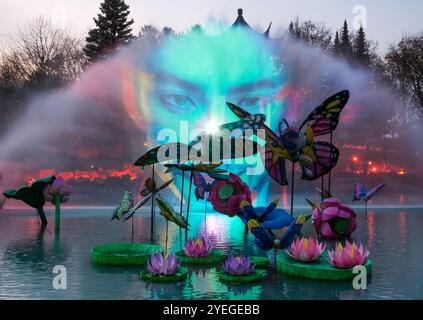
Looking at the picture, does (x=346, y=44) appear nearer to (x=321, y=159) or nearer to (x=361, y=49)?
(x=361, y=49)

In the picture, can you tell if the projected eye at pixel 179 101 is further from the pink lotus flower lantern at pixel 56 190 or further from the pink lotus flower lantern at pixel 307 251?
the pink lotus flower lantern at pixel 307 251

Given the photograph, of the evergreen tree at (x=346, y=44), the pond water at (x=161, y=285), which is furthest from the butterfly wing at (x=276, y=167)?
the evergreen tree at (x=346, y=44)

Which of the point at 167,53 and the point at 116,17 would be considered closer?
the point at 167,53

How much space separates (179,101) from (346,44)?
1384 inches

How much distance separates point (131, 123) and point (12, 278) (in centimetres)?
2730

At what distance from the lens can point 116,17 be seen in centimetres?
5700

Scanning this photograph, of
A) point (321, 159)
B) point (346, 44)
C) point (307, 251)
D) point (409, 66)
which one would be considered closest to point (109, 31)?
point (346, 44)

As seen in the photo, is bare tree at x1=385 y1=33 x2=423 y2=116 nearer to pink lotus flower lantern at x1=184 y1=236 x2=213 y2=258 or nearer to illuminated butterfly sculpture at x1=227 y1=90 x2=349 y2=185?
illuminated butterfly sculpture at x1=227 y1=90 x2=349 y2=185

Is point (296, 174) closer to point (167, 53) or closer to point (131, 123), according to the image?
point (131, 123)

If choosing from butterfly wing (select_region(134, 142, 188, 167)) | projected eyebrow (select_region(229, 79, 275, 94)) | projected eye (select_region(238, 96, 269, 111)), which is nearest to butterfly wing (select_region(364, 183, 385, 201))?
projected eye (select_region(238, 96, 269, 111))

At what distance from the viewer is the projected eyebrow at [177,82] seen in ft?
98.4

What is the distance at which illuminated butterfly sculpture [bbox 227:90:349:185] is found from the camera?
14102mm

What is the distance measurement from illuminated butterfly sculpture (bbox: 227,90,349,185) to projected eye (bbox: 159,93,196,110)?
14398mm

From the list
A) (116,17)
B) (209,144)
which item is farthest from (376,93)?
(209,144)
